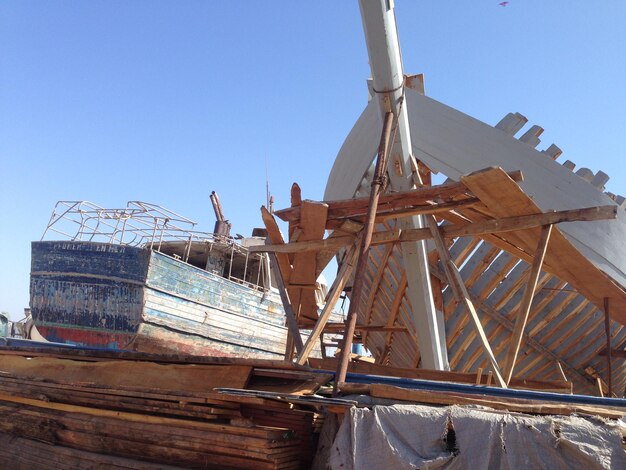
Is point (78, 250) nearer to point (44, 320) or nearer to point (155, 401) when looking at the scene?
point (44, 320)

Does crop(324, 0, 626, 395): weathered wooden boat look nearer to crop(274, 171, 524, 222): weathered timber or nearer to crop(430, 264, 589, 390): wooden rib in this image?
crop(430, 264, 589, 390): wooden rib

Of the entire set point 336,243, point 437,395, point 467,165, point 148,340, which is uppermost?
point 467,165

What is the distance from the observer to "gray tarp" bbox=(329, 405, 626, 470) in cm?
263

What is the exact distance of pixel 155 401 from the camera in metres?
3.98

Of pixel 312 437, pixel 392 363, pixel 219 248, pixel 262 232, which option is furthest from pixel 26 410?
pixel 262 232

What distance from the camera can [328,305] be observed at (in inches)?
190

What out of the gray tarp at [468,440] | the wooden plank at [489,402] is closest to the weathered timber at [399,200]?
the wooden plank at [489,402]

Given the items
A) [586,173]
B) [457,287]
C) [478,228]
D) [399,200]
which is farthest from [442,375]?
[586,173]

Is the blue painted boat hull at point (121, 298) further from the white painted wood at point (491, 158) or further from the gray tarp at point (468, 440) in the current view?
the gray tarp at point (468, 440)

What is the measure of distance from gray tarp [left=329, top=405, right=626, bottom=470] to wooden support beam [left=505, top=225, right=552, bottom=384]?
167 centimetres

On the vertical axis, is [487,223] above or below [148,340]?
above

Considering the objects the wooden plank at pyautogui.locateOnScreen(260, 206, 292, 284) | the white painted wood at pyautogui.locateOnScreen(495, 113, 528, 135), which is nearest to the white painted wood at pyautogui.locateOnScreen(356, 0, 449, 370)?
the wooden plank at pyautogui.locateOnScreen(260, 206, 292, 284)

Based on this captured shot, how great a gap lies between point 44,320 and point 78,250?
2.37 meters

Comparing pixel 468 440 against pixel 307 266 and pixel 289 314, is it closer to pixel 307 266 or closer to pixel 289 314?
pixel 289 314
